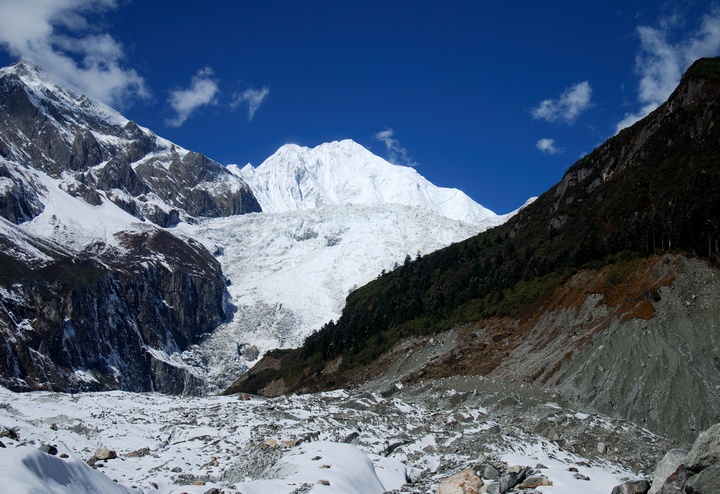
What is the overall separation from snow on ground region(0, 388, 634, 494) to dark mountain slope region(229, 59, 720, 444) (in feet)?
54.2

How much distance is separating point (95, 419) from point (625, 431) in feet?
106

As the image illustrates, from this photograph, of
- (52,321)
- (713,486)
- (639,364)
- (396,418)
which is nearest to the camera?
(713,486)

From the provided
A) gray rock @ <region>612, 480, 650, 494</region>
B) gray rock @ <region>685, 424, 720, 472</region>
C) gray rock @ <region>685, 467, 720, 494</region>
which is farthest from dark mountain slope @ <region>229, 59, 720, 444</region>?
gray rock @ <region>685, 467, 720, 494</region>

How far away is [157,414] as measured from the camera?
140 feet

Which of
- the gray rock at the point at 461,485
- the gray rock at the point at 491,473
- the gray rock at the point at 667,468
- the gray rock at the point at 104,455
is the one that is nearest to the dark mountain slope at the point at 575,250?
the gray rock at the point at 491,473

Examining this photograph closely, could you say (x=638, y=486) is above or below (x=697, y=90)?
below

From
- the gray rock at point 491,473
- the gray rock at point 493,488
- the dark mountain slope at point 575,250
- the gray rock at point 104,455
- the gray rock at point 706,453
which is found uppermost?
the dark mountain slope at point 575,250

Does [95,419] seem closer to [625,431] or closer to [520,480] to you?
[520,480]

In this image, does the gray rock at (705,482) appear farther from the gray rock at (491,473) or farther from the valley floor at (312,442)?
the gray rock at (491,473)

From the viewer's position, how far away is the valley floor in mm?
21469

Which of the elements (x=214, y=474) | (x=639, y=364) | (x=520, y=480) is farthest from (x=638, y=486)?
(x=639, y=364)

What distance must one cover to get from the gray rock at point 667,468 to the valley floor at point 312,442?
10.1ft

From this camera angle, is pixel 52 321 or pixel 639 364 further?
pixel 52 321

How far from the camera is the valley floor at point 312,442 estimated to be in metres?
21.5
